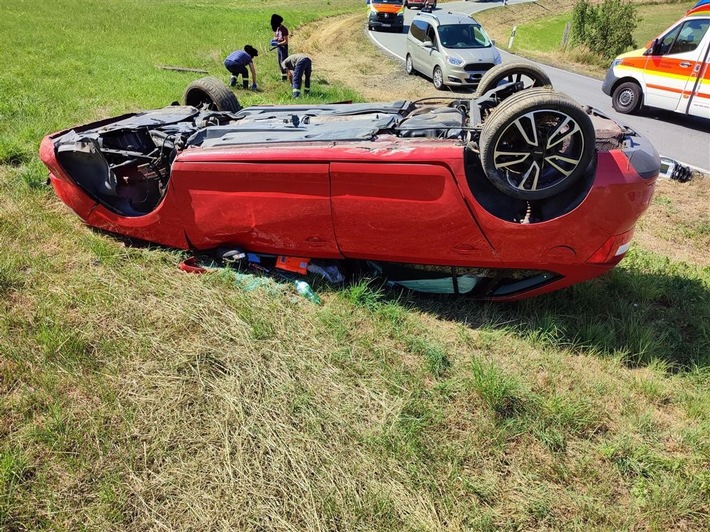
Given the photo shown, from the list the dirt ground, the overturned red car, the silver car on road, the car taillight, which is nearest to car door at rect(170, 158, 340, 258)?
the overturned red car

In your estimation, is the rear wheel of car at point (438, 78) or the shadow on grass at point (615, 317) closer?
the shadow on grass at point (615, 317)

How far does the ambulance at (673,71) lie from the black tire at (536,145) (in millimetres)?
7366

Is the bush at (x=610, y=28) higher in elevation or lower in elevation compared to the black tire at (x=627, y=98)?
higher

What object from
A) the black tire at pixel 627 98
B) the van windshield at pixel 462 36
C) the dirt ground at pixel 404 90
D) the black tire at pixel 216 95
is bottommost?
the dirt ground at pixel 404 90

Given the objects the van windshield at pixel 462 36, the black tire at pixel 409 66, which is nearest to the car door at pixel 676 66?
the van windshield at pixel 462 36

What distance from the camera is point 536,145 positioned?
2.86 m

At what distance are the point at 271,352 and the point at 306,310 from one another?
518 millimetres

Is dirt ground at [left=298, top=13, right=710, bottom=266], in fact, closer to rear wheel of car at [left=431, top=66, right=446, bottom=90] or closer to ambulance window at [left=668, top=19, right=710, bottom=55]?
rear wheel of car at [left=431, top=66, right=446, bottom=90]

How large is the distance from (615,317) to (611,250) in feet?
2.33

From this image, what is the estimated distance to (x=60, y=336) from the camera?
301 cm

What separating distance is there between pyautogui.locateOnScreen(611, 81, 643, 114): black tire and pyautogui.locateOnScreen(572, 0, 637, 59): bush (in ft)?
26.3

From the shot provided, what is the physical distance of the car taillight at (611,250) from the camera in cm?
304

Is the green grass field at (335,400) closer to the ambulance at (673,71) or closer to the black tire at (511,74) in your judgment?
the black tire at (511,74)

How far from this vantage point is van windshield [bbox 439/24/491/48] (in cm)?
1203
